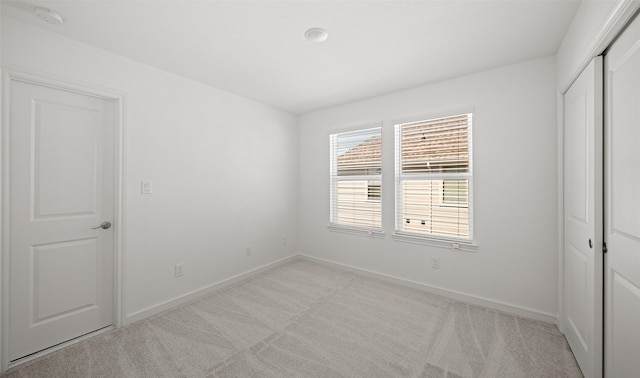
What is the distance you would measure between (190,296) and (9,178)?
1.86 m

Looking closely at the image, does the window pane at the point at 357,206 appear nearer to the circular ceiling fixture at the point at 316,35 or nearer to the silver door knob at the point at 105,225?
A: the circular ceiling fixture at the point at 316,35

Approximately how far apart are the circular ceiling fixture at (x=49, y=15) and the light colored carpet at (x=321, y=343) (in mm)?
2526

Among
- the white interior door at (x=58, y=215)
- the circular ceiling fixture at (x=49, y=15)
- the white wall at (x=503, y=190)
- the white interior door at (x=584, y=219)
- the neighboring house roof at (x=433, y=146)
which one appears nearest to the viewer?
the white interior door at (x=584, y=219)

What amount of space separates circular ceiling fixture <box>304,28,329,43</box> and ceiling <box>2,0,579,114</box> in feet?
0.14

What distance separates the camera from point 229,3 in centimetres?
171

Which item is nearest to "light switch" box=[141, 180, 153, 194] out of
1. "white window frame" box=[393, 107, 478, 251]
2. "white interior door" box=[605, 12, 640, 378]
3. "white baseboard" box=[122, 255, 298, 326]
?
"white baseboard" box=[122, 255, 298, 326]

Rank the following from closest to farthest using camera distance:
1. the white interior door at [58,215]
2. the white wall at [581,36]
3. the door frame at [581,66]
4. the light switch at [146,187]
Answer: the door frame at [581,66] < the white wall at [581,36] < the white interior door at [58,215] < the light switch at [146,187]

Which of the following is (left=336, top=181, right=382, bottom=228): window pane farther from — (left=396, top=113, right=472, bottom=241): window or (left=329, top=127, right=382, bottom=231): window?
(left=396, top=113, right=472, bottom=241): window

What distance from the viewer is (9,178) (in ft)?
6.04

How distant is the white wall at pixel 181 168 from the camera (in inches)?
86.4

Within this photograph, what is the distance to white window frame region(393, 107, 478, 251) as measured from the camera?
2.84m

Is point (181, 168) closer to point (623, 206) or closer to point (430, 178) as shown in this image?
point (430, 178)

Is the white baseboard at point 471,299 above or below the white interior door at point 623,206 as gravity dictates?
below

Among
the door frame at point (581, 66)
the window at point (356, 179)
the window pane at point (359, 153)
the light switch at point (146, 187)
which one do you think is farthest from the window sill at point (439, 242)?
the light switch at point (146, 187)
